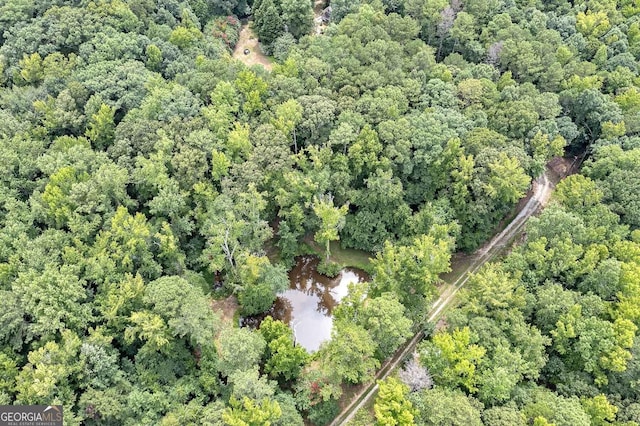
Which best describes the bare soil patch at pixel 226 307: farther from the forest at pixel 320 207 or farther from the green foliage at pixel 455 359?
the green foliage at pixel 455 359

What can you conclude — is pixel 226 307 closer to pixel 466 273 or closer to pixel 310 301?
pixel 310 301

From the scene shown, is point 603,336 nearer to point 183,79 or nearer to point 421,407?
point 421,407

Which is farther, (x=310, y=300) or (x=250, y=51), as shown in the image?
(x=250, y=51)

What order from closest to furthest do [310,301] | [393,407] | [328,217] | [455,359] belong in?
[393,407]
[455,359]
[328,217]
[310,301]

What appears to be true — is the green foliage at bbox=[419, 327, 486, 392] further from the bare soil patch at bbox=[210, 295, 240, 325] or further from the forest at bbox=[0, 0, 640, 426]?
the bare soil patch at bbox=[210, 295, 240, 325]

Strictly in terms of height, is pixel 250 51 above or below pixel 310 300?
above

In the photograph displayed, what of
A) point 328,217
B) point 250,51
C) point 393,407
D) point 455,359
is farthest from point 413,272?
point 250,51

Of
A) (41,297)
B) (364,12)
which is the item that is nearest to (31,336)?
(41,297)
